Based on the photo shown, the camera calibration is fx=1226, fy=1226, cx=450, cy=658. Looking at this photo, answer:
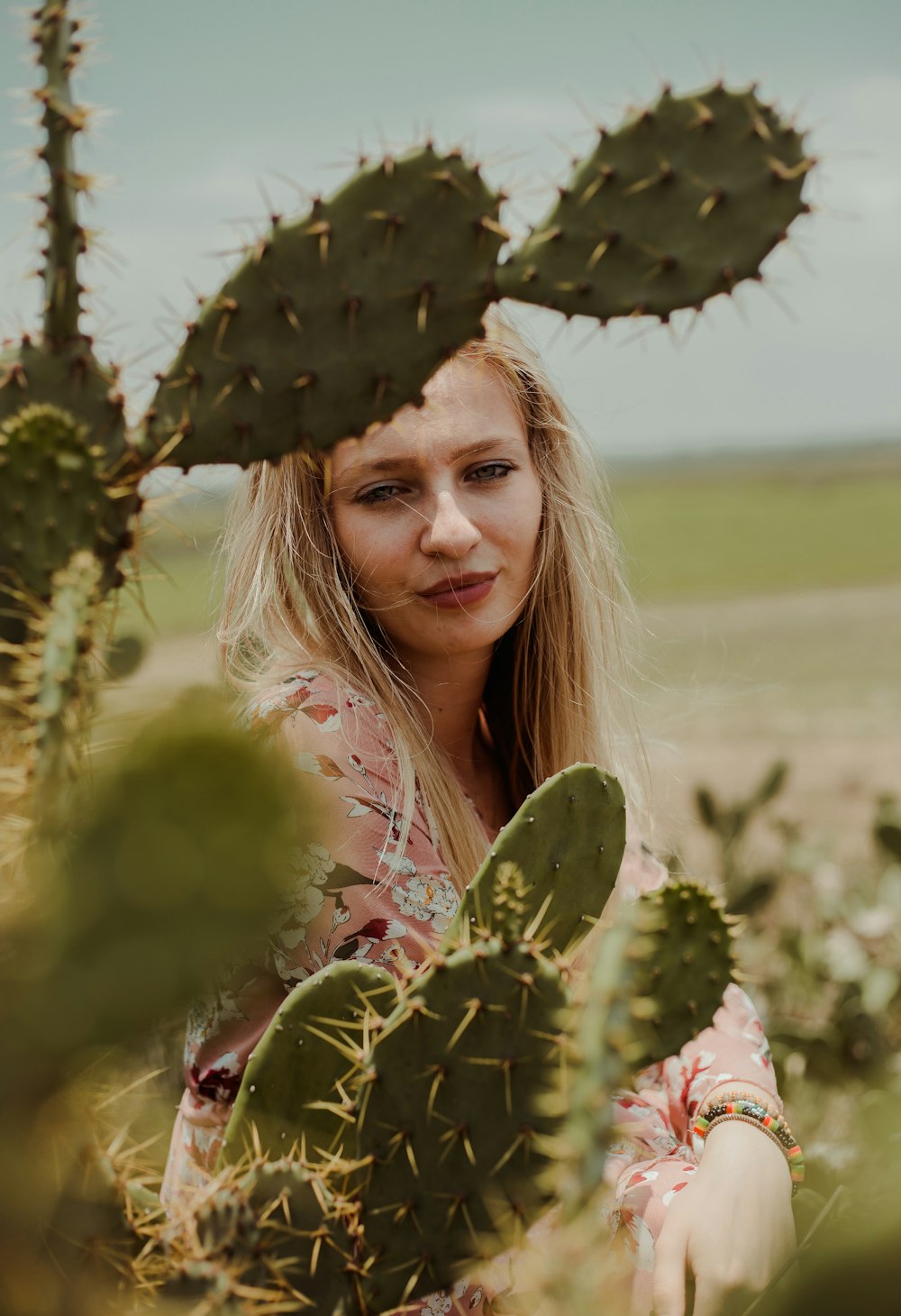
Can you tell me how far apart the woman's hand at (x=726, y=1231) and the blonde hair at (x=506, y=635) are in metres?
0.50

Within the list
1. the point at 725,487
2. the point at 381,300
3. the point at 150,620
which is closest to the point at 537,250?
the point at 381,300

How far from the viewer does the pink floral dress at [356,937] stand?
4.54ft

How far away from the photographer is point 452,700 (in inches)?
76.4

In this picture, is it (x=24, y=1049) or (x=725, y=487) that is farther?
(x=725, y=487)

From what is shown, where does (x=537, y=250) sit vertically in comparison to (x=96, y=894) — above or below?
above

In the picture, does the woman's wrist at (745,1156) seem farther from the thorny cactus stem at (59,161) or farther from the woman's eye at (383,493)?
the thorny cactus stem at (59,161)

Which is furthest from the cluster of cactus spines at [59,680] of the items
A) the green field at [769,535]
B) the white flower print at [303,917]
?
the green field at [769,535]

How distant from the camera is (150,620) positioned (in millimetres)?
736

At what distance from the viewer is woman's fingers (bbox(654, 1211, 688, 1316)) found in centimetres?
123

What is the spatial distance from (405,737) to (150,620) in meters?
0.96

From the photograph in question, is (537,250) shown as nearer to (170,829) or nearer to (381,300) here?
(381,300)

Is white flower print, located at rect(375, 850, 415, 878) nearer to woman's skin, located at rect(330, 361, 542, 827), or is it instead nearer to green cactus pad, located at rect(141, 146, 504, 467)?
woman's skin, located at rect(330, 361, 542, 827)

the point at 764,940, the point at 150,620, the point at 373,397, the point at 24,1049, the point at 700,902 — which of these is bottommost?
the point at 764,940

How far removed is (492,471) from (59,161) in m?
1.04
